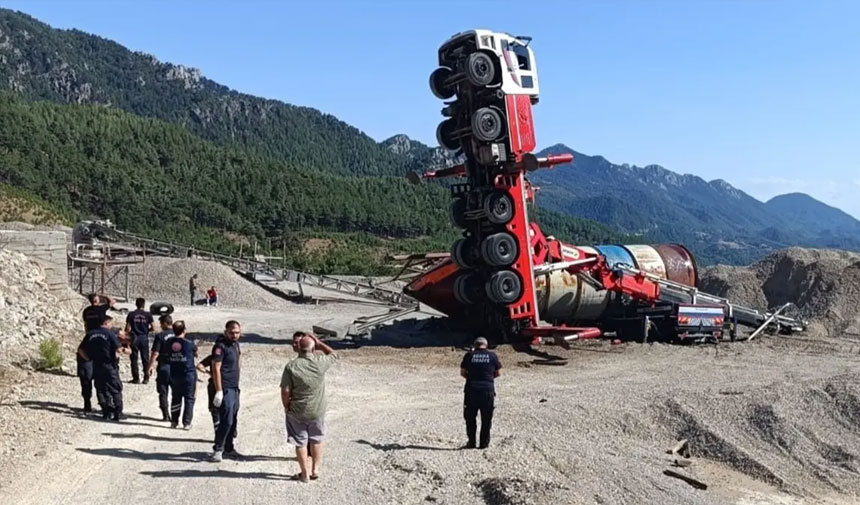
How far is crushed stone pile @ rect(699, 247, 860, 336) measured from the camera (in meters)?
36.9

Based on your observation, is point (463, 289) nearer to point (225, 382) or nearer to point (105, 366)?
point (105, 366)

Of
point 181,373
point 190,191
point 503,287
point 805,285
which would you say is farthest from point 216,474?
point 190,191

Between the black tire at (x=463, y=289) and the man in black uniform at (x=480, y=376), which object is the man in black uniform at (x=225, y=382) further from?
the black tire at (x=463, y=289)

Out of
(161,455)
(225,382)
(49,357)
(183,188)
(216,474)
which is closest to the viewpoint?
(216,474)

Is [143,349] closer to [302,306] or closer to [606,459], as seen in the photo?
[606,459]

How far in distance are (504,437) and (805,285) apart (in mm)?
30794

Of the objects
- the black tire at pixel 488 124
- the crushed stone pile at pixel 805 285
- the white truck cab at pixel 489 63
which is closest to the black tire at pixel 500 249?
the black tire at pixel 488 124

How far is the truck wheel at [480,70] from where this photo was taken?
78.2 feet

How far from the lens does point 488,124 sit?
2420 centimetres

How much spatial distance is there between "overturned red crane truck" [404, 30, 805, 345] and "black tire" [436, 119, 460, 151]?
0.03m

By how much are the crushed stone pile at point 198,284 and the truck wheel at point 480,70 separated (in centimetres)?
2045

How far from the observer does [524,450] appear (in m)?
13.1

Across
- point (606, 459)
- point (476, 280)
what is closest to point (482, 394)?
A: point (606, 459)

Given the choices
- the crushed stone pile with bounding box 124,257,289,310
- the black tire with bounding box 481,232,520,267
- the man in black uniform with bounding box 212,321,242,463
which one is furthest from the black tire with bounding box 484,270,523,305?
the crushed stone pile with bounding box 124,257,289,310
